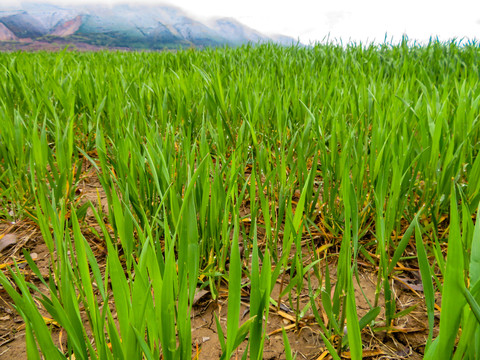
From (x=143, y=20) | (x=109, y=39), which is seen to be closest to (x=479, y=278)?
(x=109, y=39)

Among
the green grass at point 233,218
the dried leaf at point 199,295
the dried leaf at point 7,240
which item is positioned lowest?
the dried leaf at point 7,240

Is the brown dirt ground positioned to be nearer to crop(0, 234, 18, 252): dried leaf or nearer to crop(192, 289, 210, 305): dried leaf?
crop(192, 289, 210, 305): dried leaf

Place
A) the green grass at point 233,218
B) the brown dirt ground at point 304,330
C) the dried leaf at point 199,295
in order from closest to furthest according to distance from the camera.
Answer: the green grass at point 233,218 < the brown dirt ground at point 304,330 < the dried leaf at point 199,295

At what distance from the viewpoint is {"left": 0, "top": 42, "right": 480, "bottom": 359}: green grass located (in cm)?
50

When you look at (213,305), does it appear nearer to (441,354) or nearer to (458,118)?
(441,354)

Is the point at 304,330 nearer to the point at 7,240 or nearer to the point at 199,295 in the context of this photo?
the point at 199,295

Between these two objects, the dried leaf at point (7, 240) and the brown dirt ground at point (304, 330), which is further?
the dried leaf at point (7, 240)

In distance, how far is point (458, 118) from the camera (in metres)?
1.27

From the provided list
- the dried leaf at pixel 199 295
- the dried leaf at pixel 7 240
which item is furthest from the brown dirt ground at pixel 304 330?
the dried leaf at pixel 7 240

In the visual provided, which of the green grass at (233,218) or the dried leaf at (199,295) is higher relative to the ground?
the green grass at (233,218)

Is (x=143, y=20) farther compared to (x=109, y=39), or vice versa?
(x=143, y=20)

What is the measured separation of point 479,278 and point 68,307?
53 cm

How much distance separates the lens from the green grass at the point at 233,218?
50 centimetres

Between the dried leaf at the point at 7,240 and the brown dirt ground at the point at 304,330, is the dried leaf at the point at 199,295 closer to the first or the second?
the brown dirt ground at the point at 304,330
